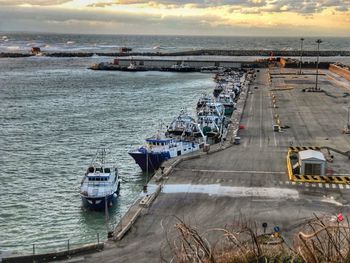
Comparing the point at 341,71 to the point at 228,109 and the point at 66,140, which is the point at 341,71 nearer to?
the point at 228,109

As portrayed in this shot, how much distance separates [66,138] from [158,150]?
19602 mm

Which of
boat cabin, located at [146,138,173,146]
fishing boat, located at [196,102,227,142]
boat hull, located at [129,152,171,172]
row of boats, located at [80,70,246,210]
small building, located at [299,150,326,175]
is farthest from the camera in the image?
fishing boat, located at [196,102,227,142]

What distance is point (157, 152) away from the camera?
2046 inches

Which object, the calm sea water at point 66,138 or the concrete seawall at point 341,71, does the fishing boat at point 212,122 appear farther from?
the concrete seawall at point 341,71

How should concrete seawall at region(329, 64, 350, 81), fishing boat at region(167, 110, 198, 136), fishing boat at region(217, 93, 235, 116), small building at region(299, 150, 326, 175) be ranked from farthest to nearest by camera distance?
concrete seawall at region(329, 64, 350, 81), fishing boat at region(217, 93, 235, 116), fishing boat at region(167, 110, 198, 136), small building at region(299, 150, 326, 175)

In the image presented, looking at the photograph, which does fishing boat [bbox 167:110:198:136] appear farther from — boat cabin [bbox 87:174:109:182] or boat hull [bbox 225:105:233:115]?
boat cabin [bbox 87:174:109:182]

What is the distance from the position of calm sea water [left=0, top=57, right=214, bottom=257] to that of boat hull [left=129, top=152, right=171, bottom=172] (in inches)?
37.2

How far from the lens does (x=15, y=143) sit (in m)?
65.4

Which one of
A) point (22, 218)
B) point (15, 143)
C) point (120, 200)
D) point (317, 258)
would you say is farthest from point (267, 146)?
point (317, 258)

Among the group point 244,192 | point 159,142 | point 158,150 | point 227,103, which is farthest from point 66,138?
point 244,192

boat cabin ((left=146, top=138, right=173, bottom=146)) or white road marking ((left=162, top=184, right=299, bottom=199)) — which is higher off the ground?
boat cabin ((left=146, top=138, right=173, bottom=146))

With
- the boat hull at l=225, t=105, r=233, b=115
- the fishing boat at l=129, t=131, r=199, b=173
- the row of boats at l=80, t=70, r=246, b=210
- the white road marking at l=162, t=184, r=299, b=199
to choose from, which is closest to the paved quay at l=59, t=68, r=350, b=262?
A: the white road marking at l=162, t=184, r=299, b=199

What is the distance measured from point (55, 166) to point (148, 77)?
103 meters

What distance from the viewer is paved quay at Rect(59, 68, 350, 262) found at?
100 ft
